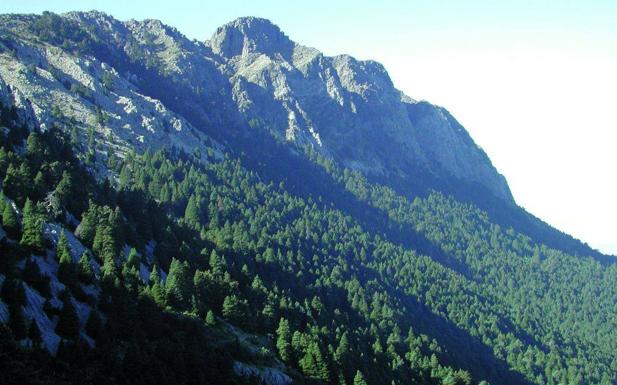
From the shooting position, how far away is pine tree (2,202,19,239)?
5944 cm

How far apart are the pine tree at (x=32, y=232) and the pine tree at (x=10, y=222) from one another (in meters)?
0.85

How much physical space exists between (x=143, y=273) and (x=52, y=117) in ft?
316

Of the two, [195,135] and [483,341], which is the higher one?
[195,135]

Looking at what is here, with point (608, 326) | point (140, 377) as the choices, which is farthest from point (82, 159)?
point (608, 326)

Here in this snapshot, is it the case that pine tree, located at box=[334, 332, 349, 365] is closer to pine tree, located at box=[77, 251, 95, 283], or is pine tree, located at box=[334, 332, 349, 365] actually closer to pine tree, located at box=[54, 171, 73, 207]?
pine tree, located at box=[77, 251, 95, 283]

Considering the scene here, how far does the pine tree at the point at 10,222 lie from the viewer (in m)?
59.4

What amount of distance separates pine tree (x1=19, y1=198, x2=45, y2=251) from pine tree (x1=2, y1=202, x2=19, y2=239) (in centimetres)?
85

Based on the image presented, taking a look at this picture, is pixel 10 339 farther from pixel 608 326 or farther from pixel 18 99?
pixel 608 326

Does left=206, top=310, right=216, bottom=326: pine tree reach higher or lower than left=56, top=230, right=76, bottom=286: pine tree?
lower

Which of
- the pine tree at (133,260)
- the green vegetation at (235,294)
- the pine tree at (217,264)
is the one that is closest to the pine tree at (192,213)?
the green vegetation at (235,294)

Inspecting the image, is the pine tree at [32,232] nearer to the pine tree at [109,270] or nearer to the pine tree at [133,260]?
the pine tree at [109,270]

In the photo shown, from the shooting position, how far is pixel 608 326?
18825cm

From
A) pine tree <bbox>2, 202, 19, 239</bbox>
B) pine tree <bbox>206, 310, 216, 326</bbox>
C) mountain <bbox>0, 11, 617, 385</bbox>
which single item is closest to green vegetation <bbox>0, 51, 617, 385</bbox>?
pine tree <bbox>206, 310, 216, 326</bbox>

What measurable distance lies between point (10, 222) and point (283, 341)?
3743 centimetres
